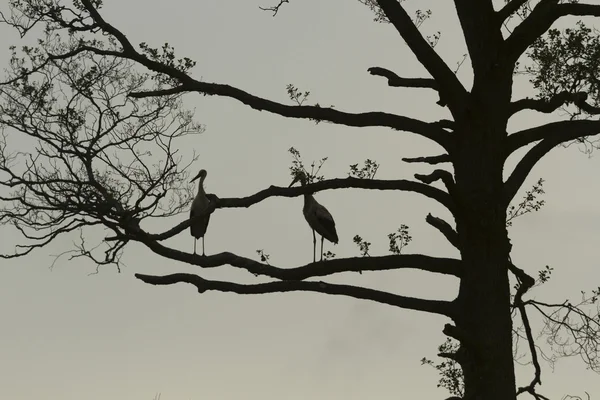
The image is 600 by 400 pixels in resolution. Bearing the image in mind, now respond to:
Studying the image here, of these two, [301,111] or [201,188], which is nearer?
[301,111]

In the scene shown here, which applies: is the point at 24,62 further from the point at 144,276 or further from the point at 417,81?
the point at 417,81

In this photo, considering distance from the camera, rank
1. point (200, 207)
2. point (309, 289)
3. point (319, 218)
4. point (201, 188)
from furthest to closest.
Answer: point (201, 188), point (200, 207), point (319, 218), point (309, 289)

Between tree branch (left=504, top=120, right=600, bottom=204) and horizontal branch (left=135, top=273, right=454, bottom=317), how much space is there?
4.30 feet

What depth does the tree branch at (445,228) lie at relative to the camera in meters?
10.5

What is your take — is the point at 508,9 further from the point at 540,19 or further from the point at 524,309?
the point at 524,309

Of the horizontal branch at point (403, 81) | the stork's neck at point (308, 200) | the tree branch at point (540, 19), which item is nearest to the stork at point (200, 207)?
the stork's neck at point (308, 200)

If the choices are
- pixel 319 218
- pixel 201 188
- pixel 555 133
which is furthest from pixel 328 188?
pixel 201 188

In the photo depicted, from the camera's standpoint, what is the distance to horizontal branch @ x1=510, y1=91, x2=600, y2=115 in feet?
34.3

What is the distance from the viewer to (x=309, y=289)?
10328 mm

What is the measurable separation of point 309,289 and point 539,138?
278 centimetres

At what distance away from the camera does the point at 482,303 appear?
32.8 feet

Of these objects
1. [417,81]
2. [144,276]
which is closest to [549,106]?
[417,81]

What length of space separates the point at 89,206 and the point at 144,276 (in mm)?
964

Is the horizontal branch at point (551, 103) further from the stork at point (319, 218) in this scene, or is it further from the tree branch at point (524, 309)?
the stork at point (319, 218)
